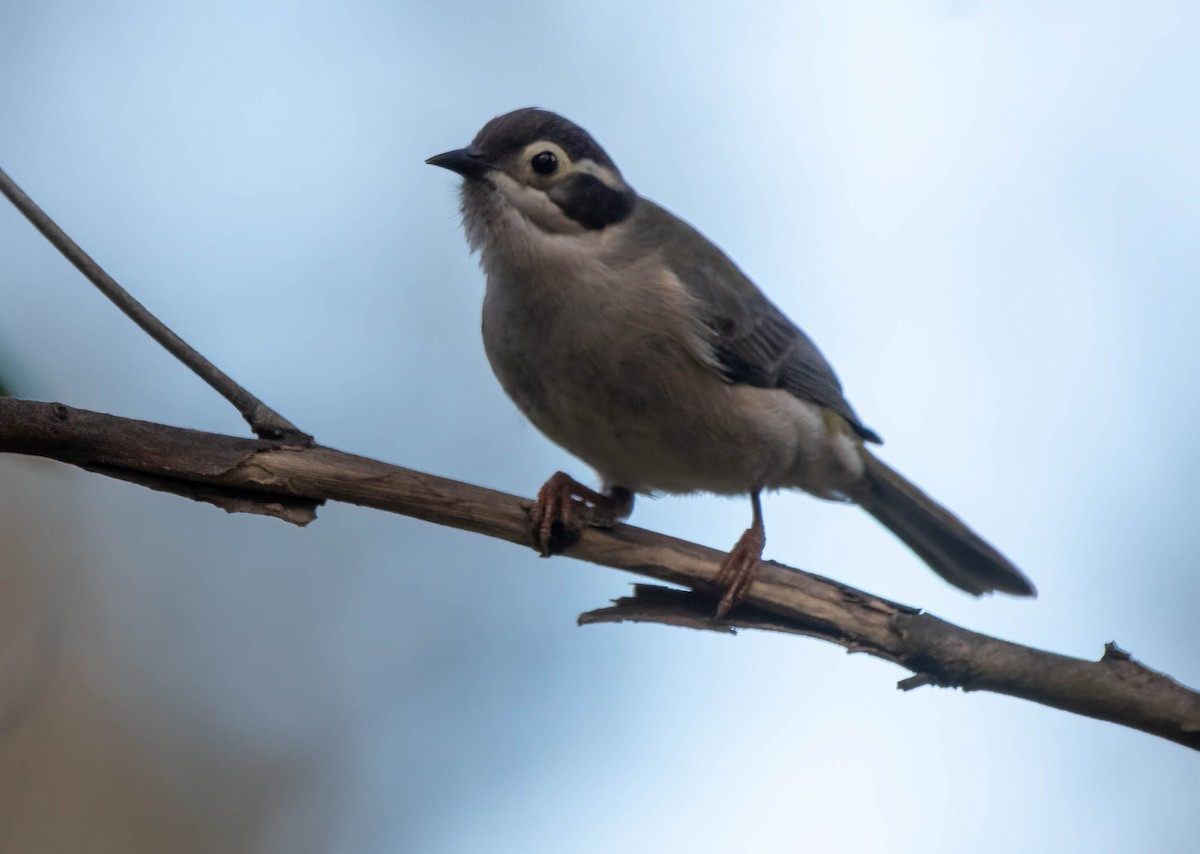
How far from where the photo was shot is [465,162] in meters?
4.64

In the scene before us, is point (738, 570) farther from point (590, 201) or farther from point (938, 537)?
point (938, 537)

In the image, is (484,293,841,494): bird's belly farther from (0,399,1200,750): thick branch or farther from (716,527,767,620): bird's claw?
(0,399,1200,750): thick branch

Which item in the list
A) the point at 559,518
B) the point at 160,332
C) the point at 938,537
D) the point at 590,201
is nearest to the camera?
the point at 160,332

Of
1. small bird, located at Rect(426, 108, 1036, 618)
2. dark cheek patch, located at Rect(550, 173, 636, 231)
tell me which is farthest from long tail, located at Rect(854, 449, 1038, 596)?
dark cheek patch, located at Rect(550, 173, 636, 231)

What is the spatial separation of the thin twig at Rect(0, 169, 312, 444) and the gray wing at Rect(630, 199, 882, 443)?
1945 millimetres

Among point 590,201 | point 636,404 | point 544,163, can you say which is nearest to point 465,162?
point 544,163

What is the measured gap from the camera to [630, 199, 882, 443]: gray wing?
5.08m

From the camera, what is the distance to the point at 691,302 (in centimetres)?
496

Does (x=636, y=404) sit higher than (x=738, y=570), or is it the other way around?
(x=636, y=404)

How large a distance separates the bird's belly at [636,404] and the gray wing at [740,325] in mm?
153

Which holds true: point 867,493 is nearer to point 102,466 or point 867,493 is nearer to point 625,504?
point 625,504

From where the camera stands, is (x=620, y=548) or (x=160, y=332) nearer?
(x=160, y=332)

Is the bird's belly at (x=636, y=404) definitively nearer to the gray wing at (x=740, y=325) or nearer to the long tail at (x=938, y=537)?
the gray wing at (x=740, y=325)

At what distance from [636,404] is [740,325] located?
2.56 ft
